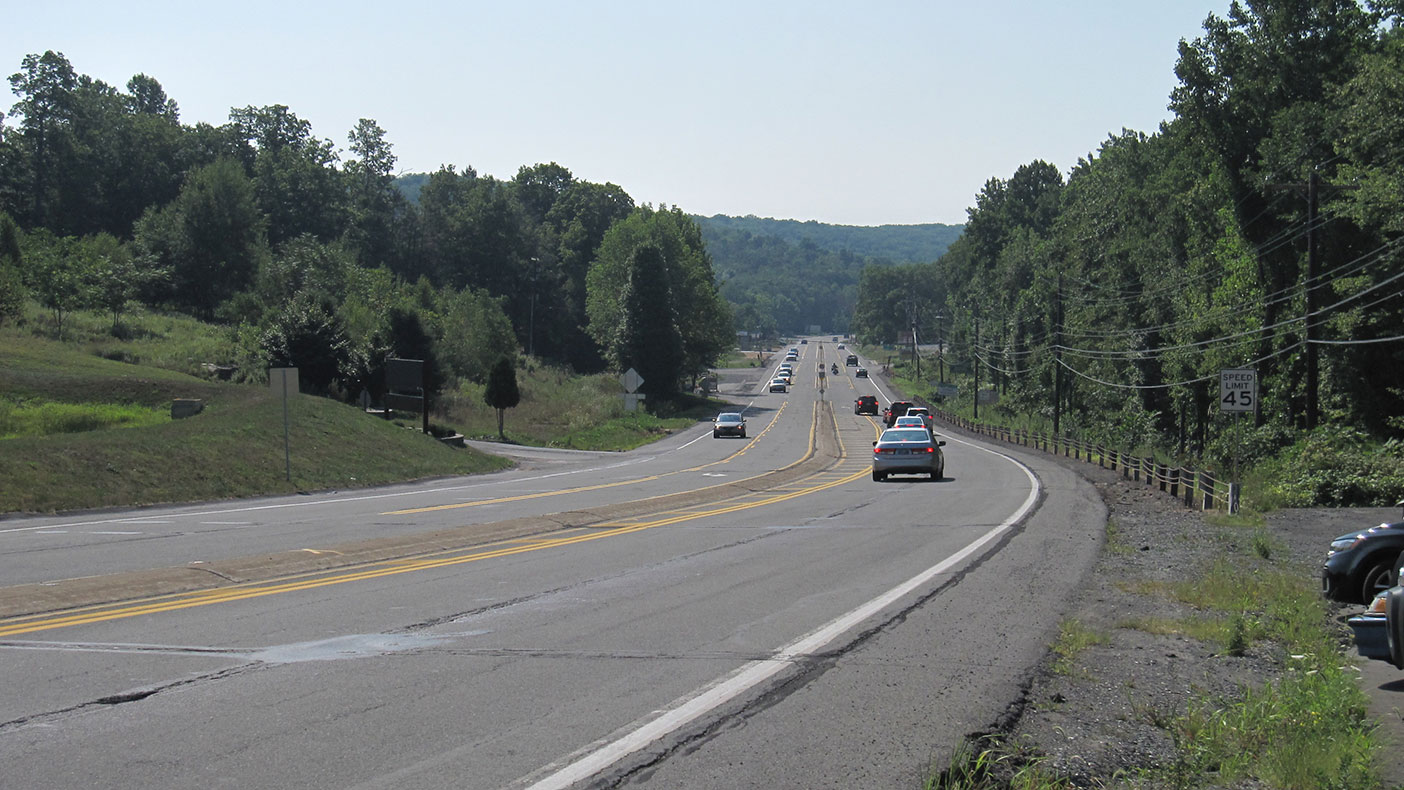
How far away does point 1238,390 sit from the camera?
27.6 meters

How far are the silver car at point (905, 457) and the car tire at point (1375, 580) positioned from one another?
21955mm

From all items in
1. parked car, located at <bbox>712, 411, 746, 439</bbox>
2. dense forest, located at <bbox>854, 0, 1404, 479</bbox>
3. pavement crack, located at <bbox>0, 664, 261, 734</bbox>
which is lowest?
parked car, located at <bbox>712, 411, 746, 439</bbox>

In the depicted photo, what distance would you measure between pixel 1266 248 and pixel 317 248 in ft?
235

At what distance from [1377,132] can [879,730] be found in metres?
41.5

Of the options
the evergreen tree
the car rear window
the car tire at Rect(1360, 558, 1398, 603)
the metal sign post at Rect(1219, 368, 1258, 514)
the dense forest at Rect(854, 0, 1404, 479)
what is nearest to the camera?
the car tire at Rect(1360, 558, 1398, 603)

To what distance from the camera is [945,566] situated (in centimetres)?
1508

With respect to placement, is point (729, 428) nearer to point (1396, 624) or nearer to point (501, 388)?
point (501, 388)

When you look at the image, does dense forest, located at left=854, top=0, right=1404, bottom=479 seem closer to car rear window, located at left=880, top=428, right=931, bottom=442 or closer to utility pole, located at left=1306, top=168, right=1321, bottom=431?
utility pole, located at left=1306, top=168, right=1321, bottom=431

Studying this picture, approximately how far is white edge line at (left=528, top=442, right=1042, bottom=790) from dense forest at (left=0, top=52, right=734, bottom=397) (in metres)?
46.4

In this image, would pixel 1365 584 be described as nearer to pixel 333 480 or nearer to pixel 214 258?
pixel 333 480

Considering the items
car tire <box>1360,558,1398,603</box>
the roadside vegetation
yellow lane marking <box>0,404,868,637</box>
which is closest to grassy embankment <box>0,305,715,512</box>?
yellow lane marking <box>0,404,868,637</box>

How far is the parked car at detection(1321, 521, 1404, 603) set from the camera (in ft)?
39.1

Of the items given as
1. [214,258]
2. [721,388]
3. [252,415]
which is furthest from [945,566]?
[721,388]

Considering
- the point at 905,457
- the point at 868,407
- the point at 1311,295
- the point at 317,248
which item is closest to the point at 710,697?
the point at 905,457
